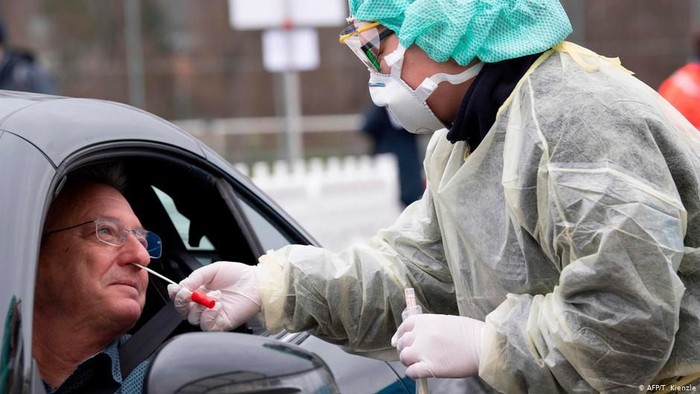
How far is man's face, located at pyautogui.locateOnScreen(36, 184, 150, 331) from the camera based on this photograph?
2527 mm

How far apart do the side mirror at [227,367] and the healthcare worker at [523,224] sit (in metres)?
0.27

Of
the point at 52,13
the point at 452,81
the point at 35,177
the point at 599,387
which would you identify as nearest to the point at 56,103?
the point at 35,177

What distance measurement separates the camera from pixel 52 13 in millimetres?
19234

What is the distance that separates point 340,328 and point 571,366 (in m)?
0.68

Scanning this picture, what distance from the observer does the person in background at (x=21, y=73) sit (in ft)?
24.4

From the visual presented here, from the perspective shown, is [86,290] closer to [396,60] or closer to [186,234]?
[186,234]

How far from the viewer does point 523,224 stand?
2266mm

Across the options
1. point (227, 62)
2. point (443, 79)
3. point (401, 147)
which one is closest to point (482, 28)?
point (443, 79)

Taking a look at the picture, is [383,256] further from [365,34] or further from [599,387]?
[599,387]

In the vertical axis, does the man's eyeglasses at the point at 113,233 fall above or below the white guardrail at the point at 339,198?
above

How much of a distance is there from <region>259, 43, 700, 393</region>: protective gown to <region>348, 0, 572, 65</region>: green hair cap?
0.05 metres

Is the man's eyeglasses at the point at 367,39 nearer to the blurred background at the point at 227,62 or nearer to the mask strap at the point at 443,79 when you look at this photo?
the mask strap at the point at 443,79

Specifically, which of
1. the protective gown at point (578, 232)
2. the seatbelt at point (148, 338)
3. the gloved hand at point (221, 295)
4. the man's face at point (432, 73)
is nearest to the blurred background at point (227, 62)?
the seatbelt at point (148, 338)

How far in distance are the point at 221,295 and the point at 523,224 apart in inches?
27.8
